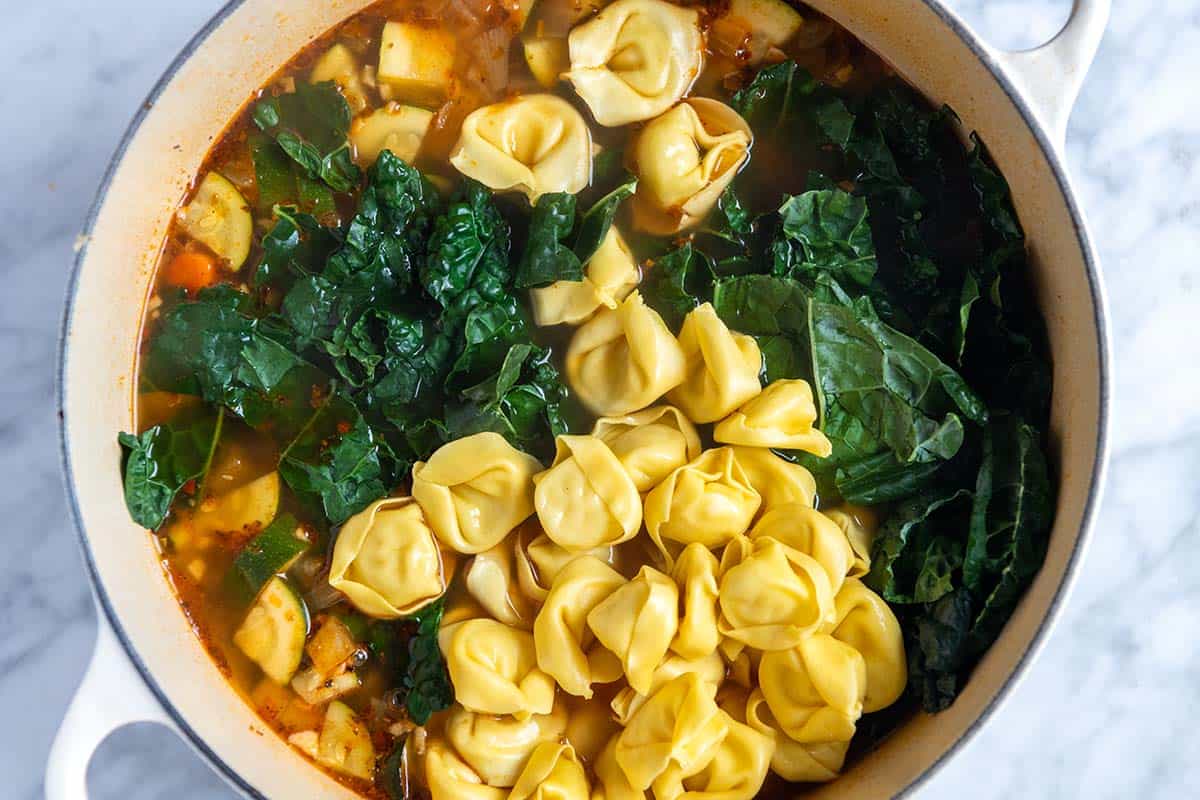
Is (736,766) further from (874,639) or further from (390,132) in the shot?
(390,132)

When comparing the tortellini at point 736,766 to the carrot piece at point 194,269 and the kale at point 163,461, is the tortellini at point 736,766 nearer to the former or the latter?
the kale at point 163,461

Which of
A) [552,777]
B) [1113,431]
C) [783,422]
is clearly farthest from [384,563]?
[1113,431]

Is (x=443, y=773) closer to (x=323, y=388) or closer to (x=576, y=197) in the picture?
(x=323, y=388)

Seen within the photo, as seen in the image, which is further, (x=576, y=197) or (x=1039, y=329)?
(x=576, y=197)

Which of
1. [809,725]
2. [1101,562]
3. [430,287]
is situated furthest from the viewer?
[1101,562]

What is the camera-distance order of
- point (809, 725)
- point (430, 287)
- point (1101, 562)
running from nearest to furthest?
point (809, 725) → point (430, 287) → point (1101, 562)

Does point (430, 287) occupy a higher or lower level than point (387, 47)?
lower

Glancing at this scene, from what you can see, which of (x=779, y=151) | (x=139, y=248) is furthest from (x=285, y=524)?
(x=779, y=151)

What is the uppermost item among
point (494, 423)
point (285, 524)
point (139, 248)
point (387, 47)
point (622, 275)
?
point (387, 47)
